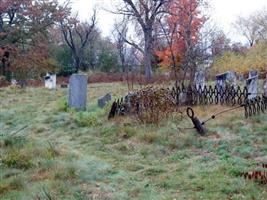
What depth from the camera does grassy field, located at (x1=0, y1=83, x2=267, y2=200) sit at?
4.95 m

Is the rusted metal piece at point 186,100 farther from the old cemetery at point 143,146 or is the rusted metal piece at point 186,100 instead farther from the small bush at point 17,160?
the small bush at point 17,160

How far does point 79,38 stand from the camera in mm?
47281

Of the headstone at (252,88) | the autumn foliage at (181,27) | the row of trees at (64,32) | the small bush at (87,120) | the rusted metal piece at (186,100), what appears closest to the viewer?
the rusted metal piece at (186,100)

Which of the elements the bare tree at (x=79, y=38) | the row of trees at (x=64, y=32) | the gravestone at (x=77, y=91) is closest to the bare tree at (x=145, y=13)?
the row of trees at (x=64, y=32)

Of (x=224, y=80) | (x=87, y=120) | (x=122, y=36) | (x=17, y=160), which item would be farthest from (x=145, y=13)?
(x=17, y=160)

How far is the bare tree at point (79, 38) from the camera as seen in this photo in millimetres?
44141

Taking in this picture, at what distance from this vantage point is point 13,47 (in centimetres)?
3331

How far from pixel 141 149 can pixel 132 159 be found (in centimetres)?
56

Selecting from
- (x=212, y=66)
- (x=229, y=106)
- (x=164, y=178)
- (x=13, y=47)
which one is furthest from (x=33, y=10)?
(x=164, y=178)

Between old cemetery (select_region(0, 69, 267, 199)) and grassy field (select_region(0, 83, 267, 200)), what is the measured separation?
0.01 m

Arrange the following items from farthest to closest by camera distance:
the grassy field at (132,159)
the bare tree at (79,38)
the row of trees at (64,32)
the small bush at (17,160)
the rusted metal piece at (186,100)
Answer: the bare tree at (79,38)
the row of trees at (64,32)
the rusted metal piece at (186,100)
the small bush at (17,160)
the grassy field at (132,159)

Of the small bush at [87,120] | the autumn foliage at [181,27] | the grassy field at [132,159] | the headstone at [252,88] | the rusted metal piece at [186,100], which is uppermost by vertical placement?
the autumn foliage at [181,27]

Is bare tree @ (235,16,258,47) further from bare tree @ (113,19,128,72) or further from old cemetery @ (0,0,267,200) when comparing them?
old cemetery @ (0,0,267,200)

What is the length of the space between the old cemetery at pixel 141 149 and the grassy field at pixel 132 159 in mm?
13
